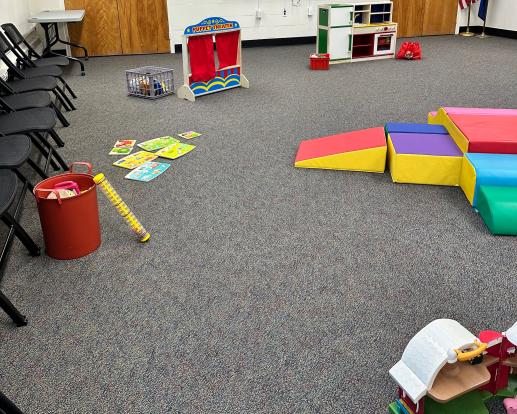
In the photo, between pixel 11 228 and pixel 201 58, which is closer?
pixel 11 228

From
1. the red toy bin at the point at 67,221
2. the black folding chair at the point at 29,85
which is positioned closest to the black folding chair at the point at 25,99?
the black folding chair at the point at 29,85

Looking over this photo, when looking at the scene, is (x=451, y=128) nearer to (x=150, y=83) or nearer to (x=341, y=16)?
(x=150, y=83)

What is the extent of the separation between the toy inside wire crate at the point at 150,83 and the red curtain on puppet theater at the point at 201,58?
378mm

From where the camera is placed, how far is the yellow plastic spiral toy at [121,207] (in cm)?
238

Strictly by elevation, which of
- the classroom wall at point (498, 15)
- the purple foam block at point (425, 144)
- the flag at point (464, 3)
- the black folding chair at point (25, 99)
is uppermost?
the flag at point (464, 3)

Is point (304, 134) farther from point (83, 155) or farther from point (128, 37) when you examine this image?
point (128, 37)

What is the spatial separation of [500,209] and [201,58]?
342 cm

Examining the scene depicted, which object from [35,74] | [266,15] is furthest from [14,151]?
[266,15]

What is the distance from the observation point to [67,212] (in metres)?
2.31

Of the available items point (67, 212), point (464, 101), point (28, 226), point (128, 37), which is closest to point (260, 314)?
point (67, 212)

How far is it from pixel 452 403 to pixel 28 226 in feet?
7.35

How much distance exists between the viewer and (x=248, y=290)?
2.18 metres

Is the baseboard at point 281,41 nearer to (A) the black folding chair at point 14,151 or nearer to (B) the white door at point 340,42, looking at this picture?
(B) the white door at point 340,42

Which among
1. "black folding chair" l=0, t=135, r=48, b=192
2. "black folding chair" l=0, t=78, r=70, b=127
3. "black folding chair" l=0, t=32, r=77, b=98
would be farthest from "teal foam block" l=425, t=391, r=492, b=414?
"black folding chair" l=0, t=32, r=77, b=98
